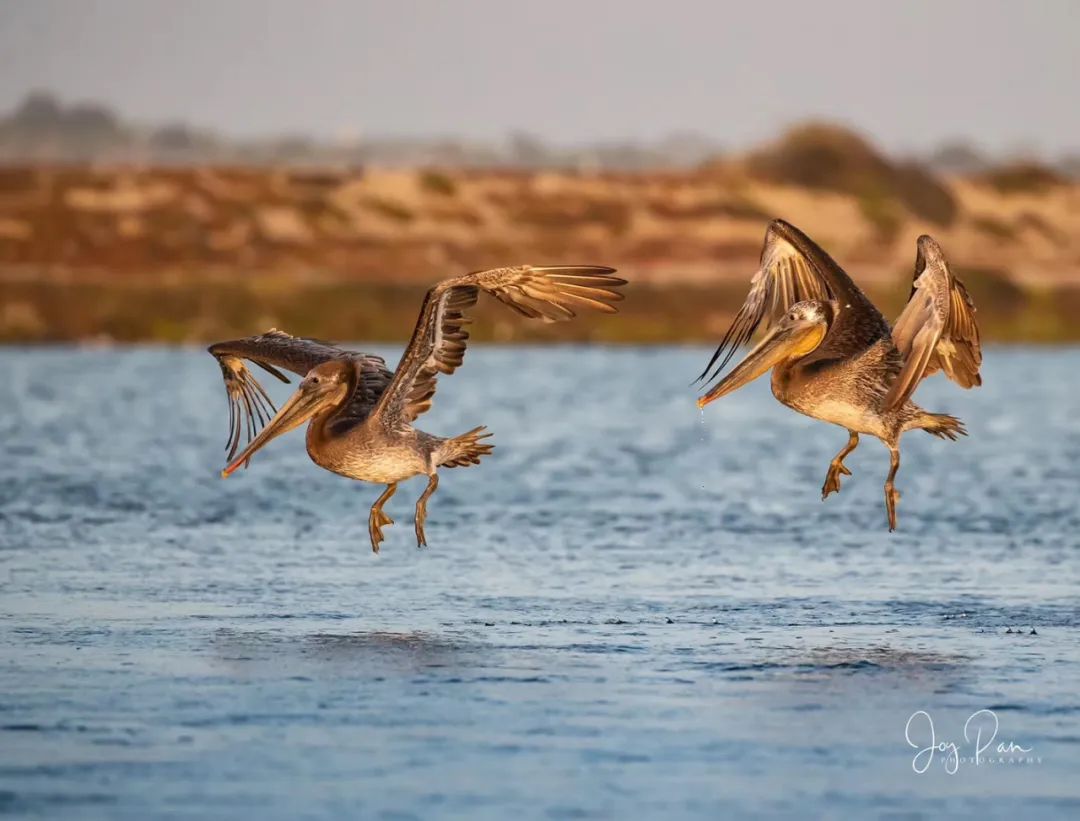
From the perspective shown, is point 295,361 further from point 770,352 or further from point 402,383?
point 770,352

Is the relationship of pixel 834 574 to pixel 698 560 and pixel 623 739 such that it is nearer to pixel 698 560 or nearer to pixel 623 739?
pixel 698 560

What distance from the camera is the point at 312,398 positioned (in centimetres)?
1277

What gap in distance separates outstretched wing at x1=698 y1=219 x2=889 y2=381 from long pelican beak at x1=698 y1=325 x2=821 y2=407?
0.39 feet

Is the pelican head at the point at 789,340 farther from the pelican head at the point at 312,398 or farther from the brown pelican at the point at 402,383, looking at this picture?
the pelican head at the point at 312,398

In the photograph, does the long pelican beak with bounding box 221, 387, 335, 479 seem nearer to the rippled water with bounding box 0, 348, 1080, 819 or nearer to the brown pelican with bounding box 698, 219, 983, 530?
the rippled water with bounding box 0, 348, 1080, 819

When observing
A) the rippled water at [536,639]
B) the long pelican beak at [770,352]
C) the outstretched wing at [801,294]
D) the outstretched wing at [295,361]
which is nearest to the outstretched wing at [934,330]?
the outstretched wing at [801,294]

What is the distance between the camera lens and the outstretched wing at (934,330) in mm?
12148

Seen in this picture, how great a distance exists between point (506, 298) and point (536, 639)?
6.76 feet

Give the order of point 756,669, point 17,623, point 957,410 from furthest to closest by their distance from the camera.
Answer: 1. point 957,410
2. point 17,623
3. point 756,669

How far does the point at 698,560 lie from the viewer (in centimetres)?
1458

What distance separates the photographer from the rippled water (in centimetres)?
832

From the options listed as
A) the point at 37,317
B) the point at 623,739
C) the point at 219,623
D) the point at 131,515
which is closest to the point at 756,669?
the point at 623,739

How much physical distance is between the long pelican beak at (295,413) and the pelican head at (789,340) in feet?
8.08

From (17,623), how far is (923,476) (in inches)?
474
